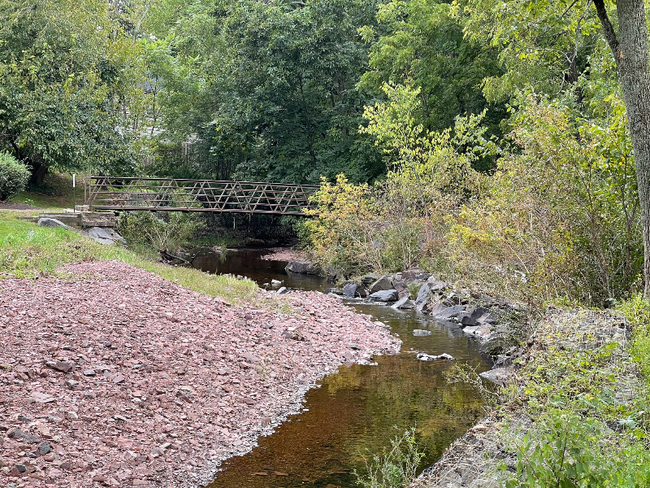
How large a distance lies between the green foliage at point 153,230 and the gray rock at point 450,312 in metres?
12.0

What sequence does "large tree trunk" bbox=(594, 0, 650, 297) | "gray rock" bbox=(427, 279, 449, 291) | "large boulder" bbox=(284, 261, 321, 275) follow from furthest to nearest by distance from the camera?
"large boulder" bbox=(284, 261, 321, 275) < "gray rock" bbox=(427, 279, 449, 291) < "large tree trunk" bbox=(594, 0, 650, 297)

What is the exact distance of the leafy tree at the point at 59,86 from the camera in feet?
85.7

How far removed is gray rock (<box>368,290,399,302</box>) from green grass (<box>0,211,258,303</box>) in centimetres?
433

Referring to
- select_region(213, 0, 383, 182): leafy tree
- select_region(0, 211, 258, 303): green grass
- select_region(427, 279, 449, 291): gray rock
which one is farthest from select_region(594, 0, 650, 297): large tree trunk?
select_region(213, 0, 383, 182): leafy tree

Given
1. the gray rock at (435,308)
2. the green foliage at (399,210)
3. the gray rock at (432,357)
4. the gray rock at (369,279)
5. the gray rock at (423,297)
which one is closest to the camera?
the gray rock at (432,357)

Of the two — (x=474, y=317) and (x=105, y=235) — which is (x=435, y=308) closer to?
(x=474, y=317)

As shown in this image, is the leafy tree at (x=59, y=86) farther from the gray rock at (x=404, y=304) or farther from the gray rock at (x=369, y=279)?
the gray rock at (x=404, y=304)

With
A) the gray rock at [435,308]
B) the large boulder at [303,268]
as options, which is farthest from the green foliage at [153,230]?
the gray rock at [435,308]

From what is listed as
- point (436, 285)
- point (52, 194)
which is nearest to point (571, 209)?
point (436, 285)

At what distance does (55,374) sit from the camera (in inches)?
307

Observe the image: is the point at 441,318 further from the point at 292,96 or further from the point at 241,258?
the point at 292,96

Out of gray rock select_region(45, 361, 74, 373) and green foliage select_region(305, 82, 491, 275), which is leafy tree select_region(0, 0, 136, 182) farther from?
gray rock select_region(45, 361, 74, 373)

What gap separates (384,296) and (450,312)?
344 cm

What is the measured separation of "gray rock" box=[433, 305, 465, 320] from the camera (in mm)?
16375
